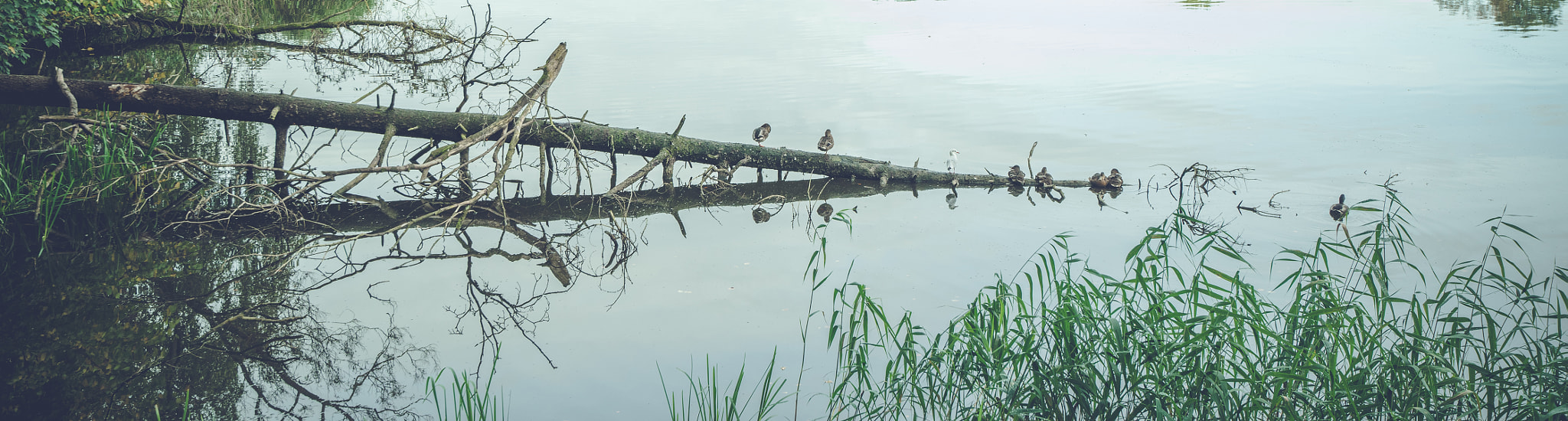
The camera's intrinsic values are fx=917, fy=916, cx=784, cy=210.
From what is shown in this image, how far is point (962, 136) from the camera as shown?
13.3 metres

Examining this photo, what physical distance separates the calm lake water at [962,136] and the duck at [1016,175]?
555 millimetres

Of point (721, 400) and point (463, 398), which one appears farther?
point (721, 400)

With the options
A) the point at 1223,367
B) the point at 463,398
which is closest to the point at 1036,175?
the point at 1223,367

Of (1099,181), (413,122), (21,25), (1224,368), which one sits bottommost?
(1224,368)

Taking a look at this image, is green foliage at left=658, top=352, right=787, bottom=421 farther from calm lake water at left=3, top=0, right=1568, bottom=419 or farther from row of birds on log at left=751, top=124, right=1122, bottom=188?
row of birds on log at left=751, top=124, right=1122, bottom=188

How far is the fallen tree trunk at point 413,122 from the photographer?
8.42m

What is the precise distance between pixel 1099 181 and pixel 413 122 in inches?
290

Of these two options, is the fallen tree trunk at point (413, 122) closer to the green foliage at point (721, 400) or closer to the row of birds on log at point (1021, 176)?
the row of birds on log at point (1021, 176)

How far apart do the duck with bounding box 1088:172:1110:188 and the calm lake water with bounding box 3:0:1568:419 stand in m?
0.45

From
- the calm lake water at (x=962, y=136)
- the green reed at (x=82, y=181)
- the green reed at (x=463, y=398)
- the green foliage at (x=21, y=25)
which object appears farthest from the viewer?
the green foliage at (x=21, y=25)

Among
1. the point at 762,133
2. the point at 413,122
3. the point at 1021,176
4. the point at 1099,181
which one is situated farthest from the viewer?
the point at 1021,176

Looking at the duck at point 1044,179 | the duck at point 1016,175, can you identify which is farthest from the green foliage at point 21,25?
the duck at point 1044,179

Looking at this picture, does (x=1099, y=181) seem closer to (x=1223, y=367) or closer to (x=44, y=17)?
(x=1223, y=367)

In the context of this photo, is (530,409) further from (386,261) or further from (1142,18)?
(1142,18)
